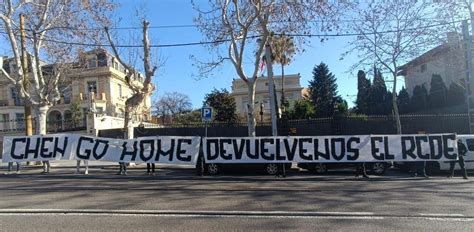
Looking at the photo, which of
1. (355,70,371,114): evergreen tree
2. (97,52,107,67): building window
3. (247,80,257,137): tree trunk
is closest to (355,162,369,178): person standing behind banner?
(247,80,257,137): tree trunk

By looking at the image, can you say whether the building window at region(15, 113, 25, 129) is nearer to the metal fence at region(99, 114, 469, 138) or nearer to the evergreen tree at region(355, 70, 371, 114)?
the metal fence at region(99, 114, 469, 138)

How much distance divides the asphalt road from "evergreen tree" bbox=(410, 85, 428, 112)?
1379 inches

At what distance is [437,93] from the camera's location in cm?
4388

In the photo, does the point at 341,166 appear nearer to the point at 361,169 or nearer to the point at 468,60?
the point at 361,169

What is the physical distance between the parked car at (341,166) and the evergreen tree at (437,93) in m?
29.5


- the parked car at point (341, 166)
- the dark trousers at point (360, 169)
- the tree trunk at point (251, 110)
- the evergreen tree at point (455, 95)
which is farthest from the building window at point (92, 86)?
the dark trousers at point (360, 169)

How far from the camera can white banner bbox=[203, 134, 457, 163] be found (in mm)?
16109

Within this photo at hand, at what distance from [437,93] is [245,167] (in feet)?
111

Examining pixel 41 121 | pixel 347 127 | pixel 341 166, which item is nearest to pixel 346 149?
pixel 341 166

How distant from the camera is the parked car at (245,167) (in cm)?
1662

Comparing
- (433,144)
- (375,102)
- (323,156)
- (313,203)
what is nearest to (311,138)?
(323,156)

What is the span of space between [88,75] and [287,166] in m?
47.8

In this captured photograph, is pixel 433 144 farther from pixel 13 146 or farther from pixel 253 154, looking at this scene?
pixel 13 146

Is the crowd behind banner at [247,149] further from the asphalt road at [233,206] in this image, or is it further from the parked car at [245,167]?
the asphalt road at [233,206]
